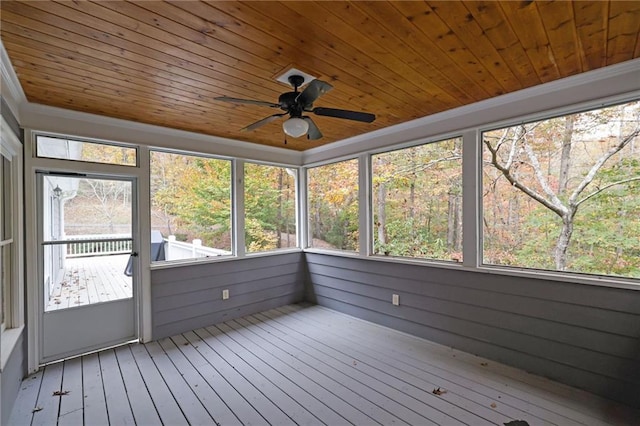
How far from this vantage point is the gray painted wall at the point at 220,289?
3508mm

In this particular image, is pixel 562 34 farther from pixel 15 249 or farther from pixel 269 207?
pixel 15 249

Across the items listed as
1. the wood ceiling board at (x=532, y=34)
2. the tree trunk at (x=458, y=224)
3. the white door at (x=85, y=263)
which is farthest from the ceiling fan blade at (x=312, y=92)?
the white door at (x=85, y=263)

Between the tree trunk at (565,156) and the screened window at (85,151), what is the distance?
4.29m

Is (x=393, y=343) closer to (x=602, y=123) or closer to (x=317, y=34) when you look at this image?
(x=602, y=123)

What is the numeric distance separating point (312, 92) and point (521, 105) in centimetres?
201

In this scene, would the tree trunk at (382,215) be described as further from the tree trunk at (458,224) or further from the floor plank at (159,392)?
the floor plank at (159,392)

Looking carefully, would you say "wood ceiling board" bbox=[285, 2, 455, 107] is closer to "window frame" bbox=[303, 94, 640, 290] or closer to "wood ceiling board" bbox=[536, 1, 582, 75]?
"window frame" bbox=[303, 94, 640, 290]

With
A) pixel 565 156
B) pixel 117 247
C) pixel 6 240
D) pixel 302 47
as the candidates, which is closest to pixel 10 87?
pixel 6 240

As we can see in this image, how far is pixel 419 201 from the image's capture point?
353 centimetres

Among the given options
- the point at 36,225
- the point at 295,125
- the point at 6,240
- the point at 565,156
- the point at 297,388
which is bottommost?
the point at 297,388

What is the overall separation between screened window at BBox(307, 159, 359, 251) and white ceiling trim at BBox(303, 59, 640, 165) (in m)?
0.54

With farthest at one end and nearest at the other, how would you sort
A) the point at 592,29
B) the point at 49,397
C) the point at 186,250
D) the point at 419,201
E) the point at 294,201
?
1. the point at 294,201
2. the point at 186,250
3. the point at 419,201
4. the point at 49,397
5. the point at 592,29

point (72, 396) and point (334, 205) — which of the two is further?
point (334, 205)

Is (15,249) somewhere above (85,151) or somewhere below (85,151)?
below
